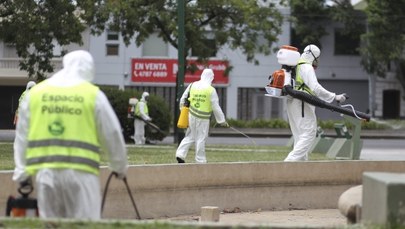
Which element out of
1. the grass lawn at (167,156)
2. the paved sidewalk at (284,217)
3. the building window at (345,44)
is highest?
the building window at (345,44)

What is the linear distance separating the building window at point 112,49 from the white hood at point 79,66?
146ft

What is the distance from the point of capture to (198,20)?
29656mm

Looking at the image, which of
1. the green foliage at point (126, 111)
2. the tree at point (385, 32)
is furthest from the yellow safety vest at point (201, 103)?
the tree at point (385, 32)

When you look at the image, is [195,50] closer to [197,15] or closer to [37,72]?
[197,15]

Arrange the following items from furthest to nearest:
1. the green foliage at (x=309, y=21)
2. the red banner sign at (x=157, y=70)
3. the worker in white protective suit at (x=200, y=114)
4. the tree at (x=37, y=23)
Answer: the green foliage at (x=309, y=21) → the red banner sign at (x=157, y=70) → the tree at (x=37, y=23) → the worker in white protective suit at (x=200, y=114)

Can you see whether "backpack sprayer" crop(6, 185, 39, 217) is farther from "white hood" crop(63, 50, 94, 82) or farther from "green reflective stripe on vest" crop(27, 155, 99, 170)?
"white hood" crop(63, 50, 94, 82)

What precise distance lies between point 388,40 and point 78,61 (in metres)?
42.3

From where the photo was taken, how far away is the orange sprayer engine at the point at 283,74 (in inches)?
544

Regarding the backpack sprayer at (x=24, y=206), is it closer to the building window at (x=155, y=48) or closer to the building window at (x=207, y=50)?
the building window at (x=207, y=50)

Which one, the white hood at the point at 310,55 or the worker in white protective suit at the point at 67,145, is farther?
the white hood at the point at 310,55

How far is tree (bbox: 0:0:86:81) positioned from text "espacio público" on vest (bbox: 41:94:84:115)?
18.6 meters

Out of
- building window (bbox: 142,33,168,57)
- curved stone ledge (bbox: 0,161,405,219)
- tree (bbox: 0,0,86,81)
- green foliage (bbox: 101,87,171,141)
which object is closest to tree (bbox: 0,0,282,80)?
tree (bbox: 0,0,86,81)

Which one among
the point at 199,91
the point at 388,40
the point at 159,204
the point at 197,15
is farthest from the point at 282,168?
the point at 388,40

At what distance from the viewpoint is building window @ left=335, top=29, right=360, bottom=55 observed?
173 feet
